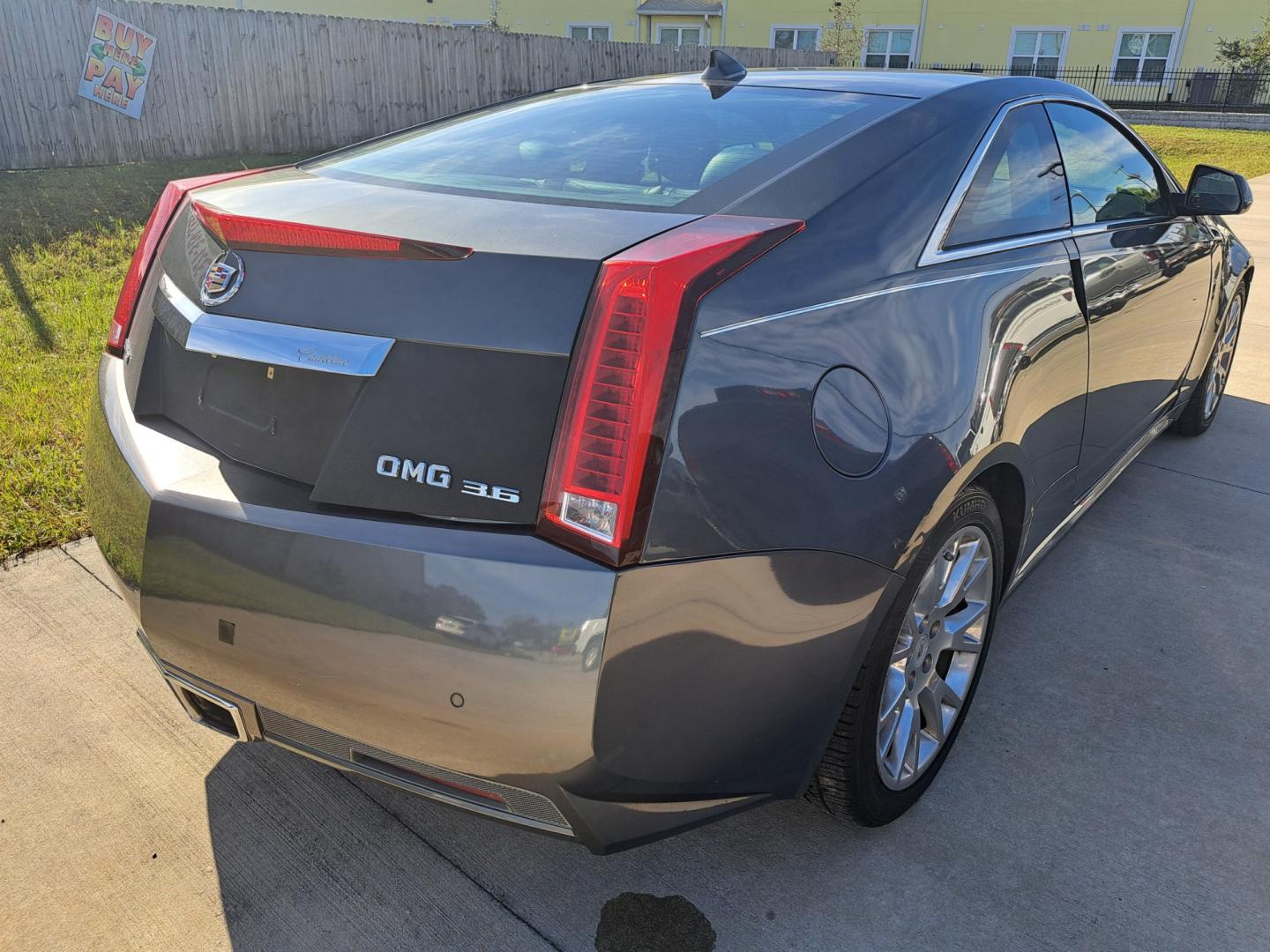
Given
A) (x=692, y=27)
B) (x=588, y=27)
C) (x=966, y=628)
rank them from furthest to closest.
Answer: (x=588, y=27)
(x=692, y=27)
(x=966, y=628)

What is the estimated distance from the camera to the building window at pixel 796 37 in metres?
34.8

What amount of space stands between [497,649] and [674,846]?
98cm

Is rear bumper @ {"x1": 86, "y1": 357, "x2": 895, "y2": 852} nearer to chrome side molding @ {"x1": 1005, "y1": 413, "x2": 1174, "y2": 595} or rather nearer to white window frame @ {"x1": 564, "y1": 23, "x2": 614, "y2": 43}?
chrome side molding @ {"x1": 1005, "y1": 413, "x2": 1174, "y2": 595}

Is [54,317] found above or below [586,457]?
below

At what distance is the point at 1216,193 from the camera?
12.2ft

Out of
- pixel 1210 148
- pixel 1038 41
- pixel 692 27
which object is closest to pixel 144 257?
pixel 1210 148

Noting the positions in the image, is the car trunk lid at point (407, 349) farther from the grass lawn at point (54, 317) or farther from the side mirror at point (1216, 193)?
the side mirror at point (1216, 193)

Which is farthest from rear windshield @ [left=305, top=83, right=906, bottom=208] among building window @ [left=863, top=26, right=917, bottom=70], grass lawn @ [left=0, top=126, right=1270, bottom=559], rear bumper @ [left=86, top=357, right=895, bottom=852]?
building window @ [left=863, top=26, right=917, bottom=70]

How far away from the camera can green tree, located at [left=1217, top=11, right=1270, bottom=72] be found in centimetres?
3003

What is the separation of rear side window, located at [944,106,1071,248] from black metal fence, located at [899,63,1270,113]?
3165cm

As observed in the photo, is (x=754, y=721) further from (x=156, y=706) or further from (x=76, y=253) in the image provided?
(x=76, y=253)

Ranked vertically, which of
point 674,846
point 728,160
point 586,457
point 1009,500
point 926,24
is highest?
point 926,24

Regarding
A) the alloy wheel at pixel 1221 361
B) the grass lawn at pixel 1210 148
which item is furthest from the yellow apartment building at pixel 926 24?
the alloy wheel at pixel 1221 361

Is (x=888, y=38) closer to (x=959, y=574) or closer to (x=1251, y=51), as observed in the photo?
(x=1251, y=51)
